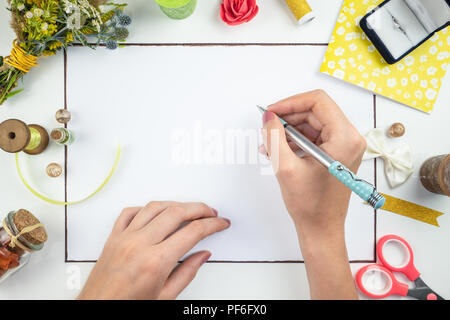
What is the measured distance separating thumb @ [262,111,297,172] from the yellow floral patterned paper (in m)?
0.23

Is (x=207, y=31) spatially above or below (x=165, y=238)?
above

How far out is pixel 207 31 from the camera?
0.85m

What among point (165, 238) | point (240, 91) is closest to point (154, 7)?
point (240, 91)

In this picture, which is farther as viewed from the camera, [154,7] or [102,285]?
[154,7]

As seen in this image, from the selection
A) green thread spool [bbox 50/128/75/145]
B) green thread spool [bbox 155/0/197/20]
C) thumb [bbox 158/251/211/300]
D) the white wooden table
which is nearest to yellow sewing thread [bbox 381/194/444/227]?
the white wooden table

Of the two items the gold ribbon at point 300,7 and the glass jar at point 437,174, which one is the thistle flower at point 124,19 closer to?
the gold ribbon at point 300,7

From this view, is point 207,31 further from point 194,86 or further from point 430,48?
point 430,48

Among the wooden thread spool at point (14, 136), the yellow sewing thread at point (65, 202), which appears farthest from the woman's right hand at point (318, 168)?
the wooden thread spool at point (14, 136)

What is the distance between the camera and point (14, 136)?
2.42ft

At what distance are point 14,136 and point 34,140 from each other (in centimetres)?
5

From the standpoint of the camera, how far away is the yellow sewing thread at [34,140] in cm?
78

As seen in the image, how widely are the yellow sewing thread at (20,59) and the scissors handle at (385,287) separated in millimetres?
920

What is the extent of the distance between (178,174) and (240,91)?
256 mm
